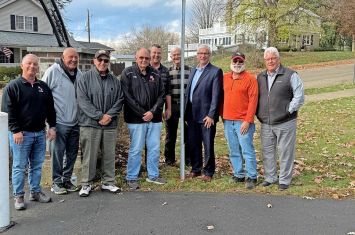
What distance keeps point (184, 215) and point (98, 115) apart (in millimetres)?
1736

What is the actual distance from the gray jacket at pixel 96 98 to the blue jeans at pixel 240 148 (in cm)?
168

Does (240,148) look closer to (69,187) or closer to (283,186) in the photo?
(283,186)

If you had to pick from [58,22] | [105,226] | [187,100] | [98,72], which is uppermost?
[58,22]

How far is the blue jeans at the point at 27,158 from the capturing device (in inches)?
212

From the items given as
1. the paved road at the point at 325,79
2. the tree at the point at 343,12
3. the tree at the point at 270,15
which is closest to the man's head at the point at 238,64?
the paved road at the point at 325,79

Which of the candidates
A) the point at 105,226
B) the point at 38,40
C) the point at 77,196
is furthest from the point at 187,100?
the point at 38,40

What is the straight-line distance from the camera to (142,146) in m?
6.46

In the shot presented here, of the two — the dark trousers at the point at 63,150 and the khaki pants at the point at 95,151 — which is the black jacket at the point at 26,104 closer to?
the dark trousers at the point at 63,150

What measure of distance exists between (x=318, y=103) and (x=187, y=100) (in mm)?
11144

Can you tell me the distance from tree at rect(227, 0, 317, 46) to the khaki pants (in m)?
33.7

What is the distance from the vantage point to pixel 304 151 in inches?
351

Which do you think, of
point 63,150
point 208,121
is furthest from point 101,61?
point 208,121

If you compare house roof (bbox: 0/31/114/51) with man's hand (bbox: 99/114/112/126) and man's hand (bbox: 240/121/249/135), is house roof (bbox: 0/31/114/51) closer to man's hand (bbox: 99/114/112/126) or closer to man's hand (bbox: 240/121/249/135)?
man's hand (bbox: 99/114/112/126)

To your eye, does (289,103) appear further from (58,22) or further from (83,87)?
(58,22)
